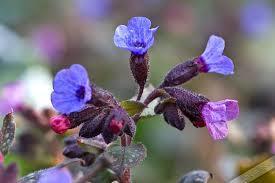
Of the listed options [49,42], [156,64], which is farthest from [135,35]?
[49,42]

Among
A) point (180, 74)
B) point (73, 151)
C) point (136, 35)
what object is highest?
point (136, 35)

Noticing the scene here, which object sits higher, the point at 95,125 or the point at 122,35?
the point at 122,35

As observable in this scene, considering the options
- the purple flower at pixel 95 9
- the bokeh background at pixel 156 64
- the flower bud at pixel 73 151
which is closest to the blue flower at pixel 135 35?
the flower bud at pixel 73 151

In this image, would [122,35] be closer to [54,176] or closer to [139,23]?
[139,23]

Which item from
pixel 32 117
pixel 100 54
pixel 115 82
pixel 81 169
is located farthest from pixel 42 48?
pixel 81 169

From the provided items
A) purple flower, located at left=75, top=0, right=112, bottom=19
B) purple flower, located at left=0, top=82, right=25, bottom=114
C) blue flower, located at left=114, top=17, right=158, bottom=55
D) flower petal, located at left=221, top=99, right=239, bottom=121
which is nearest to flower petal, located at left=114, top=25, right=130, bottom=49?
blue flower, located at left=114, top=17, right=158, bottom=55

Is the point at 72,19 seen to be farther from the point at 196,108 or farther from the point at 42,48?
the point at 196,108

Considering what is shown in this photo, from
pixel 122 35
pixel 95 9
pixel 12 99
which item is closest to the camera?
pixel 122 35

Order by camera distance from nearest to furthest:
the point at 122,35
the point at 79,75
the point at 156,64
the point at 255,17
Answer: the point at 79,75
the point at 122,35
the point at 156,64
the point at 255,17
